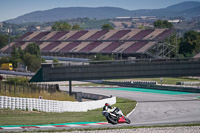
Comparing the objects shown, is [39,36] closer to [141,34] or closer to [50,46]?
[50,46]

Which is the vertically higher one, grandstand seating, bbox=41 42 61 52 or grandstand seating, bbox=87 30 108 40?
grandstand seating, bbox=87 30 108 40

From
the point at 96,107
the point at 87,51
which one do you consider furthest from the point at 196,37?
the point at 96,107

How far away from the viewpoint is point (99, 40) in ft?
445

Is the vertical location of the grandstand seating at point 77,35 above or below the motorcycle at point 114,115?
above

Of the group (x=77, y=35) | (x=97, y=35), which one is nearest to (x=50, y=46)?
(x=77, y=35)

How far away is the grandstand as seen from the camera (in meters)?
115

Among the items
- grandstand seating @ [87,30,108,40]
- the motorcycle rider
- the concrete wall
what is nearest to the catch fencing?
the concrete wall

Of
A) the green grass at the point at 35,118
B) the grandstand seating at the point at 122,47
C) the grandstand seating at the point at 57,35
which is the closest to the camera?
the green grass at the point at 35,118

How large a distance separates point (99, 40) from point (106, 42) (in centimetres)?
350

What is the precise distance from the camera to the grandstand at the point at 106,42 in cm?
11488

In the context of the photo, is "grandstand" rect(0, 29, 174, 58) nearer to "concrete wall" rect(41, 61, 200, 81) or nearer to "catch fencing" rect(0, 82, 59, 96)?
"concrete wall" rect(41, 61, 200, 81)

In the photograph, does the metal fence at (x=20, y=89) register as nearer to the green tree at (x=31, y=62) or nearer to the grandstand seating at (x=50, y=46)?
the green tree at (x=31, y=62)

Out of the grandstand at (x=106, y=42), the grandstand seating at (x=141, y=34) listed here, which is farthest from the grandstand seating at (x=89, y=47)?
the grandstand seating at (x=141, y=34)

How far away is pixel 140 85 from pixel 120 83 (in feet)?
21.0
